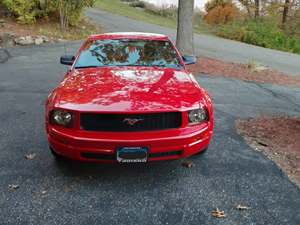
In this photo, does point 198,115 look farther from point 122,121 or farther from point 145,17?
point 145,17

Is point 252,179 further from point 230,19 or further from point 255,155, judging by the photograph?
point 230,19

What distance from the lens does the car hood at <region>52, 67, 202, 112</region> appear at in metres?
3.74

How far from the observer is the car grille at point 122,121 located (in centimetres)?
369

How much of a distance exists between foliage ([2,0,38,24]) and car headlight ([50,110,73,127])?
13.0 meters

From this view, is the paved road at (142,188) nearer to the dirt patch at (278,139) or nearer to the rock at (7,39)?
the dirt patch at (278,139)

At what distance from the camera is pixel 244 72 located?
11.1 metres

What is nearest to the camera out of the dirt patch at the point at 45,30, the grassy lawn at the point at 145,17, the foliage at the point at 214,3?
the dirt patch at the point at 45,30

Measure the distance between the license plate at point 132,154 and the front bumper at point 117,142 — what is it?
42mm

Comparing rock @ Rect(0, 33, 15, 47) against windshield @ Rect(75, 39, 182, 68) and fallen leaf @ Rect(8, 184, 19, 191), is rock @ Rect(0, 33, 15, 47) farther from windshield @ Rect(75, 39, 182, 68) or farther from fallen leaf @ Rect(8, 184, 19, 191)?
fallen leaf @ Rect(8, 184, 19, 191)

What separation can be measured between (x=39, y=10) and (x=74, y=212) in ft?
46.3

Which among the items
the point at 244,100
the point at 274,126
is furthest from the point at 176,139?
the point at 244,100

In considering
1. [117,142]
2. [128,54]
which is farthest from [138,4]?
[117,142]

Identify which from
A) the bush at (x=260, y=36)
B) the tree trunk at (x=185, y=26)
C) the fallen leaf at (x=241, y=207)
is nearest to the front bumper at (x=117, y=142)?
the fallen leaf at (x=241, y=207)

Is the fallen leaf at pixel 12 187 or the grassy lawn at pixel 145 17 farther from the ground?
the grassy lawn at pixel 145 17
